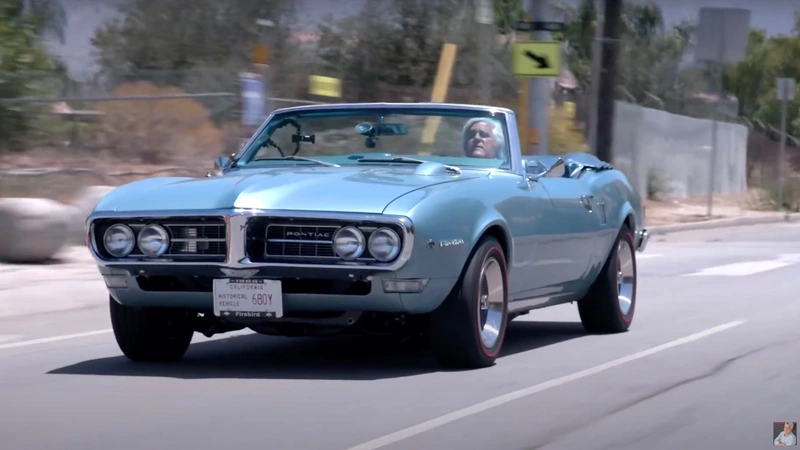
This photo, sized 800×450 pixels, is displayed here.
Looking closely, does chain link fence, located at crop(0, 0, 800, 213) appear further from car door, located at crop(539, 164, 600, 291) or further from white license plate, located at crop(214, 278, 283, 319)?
white license plate, located at crop(214, 278, 283, 319)

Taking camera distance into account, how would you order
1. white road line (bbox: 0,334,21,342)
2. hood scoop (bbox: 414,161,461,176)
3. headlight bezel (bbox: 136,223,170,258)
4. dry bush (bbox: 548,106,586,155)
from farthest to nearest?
dry bush (bbox: 548,106,586,155), white road line (bbox: 0,334,21,342), hood scoop (bbox: 414,161,461,176), headlight bezel (bbox: 136,223,170,258)

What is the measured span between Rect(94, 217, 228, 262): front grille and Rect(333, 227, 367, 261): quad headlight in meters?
0.60

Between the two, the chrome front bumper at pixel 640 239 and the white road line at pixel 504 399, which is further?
the chrome front bumper at pixel 640 239

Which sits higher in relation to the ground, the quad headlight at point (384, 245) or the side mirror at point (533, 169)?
the side mirror at point (533, 169)

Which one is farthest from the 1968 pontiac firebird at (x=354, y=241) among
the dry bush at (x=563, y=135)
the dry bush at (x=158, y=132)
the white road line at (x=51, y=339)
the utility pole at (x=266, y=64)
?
the dry bush at (x=563, y=135)

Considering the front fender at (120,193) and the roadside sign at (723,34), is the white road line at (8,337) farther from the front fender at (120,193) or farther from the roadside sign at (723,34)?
the roadside sign at (723,34)

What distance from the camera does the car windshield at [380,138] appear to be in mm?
8352

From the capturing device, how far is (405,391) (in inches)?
273

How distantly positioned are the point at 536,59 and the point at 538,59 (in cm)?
3

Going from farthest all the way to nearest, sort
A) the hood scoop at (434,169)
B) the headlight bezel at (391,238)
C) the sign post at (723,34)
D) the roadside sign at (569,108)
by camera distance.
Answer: the sign post at (723,34)
the roadside sign at (569,108)
the hood scoop at (434,169)
the headlight bezel at (391,238)

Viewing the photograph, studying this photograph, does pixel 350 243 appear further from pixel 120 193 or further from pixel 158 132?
pixel 158 132

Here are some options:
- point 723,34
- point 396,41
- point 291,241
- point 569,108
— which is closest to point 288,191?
point 291,241

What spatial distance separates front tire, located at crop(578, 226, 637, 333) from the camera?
9.45 m

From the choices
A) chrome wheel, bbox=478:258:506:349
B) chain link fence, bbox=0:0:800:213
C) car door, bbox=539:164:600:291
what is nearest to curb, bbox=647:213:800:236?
chain link fence, bbox=0:0:800:213
